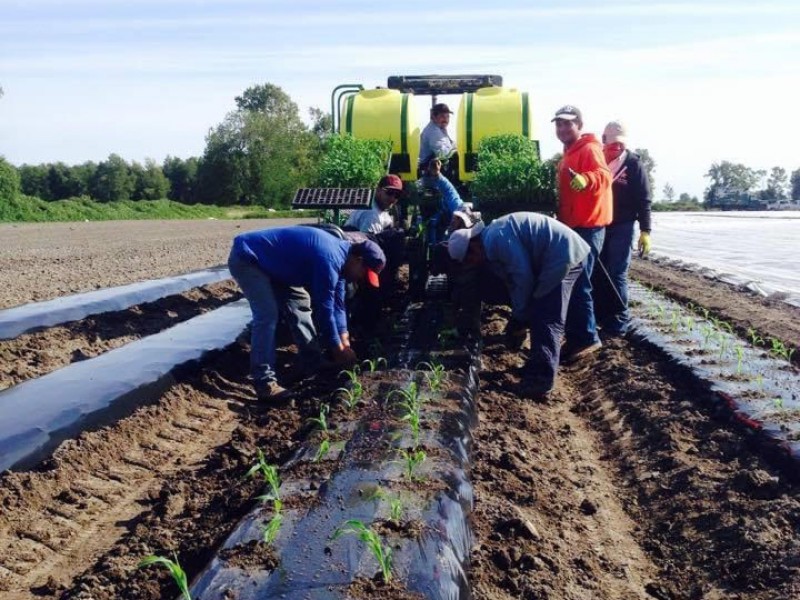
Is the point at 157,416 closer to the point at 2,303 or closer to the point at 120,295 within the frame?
the point at 120,295

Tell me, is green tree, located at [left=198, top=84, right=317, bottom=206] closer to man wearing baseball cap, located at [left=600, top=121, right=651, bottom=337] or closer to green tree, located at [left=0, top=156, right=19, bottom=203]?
green tree, located at [left=0, top=156, right=19, bottom=203]

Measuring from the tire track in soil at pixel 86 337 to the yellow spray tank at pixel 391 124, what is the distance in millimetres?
2705

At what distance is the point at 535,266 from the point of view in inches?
215

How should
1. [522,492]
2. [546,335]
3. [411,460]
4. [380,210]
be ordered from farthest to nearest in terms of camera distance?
[380,210], [546,335], [522,492], [411,460]

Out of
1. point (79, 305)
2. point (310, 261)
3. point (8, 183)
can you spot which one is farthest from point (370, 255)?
point (8, 183)

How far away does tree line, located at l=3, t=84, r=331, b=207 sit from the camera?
182ft

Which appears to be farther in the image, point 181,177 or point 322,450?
point 181,177

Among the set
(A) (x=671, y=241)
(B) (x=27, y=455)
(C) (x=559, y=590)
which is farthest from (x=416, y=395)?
(A) (x=671, y=241)

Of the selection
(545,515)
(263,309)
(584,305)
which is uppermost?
(263,309)

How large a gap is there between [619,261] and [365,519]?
186 inches

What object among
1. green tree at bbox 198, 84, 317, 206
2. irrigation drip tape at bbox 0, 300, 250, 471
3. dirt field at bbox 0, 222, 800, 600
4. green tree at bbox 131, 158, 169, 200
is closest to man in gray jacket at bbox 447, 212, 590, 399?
dirt field at bbox 0, 222, 800, 600

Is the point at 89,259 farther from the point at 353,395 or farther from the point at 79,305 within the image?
the point at 353,395

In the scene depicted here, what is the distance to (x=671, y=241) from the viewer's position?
783 inches

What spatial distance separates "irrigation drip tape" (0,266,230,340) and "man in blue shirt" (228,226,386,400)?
269 centimetres
